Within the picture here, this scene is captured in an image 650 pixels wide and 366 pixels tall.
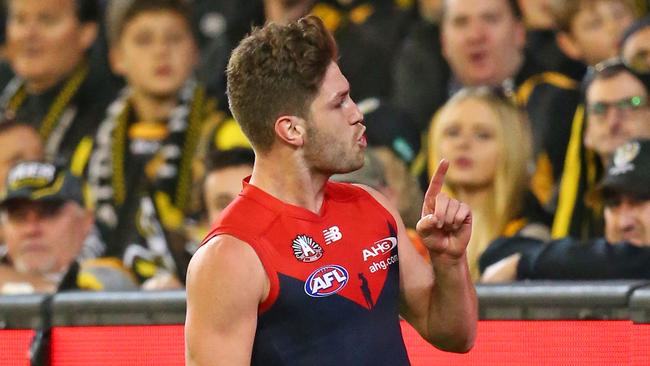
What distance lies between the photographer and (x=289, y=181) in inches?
128

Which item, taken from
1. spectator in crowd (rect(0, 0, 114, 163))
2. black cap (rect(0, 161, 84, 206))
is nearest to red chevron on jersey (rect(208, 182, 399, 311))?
black cap (rect(0, 161, 84, 206))

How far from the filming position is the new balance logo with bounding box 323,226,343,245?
3.20 meters

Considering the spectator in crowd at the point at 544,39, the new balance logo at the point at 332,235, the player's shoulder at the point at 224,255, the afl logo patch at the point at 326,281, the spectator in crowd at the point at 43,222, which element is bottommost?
the spectator in crowd at the point at 43,222

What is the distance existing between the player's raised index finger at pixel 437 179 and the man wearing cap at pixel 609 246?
1.55 meters

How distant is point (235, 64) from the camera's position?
3.13 metres

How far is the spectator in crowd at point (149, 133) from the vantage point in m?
6.86

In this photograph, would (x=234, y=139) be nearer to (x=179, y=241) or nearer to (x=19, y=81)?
(x=179, y=241)

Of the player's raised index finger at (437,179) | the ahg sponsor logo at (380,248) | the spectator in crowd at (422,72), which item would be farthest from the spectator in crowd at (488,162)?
the player's raised index finger at (437,179)

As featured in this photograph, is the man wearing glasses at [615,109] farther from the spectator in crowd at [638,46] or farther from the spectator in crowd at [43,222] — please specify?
the spectator in crowd at [43,222]

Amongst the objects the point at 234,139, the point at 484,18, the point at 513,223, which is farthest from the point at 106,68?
the point at 513,223

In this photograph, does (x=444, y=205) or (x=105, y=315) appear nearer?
(x=444, y=205)

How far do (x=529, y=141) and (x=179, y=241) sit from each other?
1.87 meters

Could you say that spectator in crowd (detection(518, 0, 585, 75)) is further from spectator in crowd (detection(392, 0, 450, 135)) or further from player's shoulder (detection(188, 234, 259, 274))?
player's shoulder (detection(188, 234, 259, 274))

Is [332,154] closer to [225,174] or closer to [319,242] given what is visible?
[319,242]
